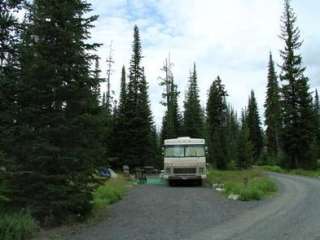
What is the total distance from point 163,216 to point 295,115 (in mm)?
39185

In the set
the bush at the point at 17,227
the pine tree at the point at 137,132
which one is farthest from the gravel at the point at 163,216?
the pine tree at the point at 137,132

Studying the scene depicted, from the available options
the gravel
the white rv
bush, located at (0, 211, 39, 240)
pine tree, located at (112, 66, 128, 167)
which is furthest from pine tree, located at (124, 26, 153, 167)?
bush, located at (0, 211, 39, 240)

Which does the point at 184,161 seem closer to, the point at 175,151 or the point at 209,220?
the point at 175,151

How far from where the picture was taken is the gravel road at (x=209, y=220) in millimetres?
11836

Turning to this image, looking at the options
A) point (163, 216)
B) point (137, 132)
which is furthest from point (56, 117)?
point (137, 132)

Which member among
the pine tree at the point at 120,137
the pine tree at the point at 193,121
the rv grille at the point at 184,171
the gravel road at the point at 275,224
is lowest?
the gravel road at the point at 275,224

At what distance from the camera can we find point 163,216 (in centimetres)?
1564

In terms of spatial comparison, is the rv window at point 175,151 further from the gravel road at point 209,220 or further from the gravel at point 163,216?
the gravel road at point 209,220

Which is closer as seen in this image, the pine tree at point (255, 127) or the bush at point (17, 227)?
the bush at point (17, 227)

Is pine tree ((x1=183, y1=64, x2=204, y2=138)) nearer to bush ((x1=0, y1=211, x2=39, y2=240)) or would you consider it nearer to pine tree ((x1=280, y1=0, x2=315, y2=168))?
pine tree ((x1=280, y1=0, x2=315, y2=168))

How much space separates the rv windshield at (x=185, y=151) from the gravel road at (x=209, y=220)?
30.1 feet

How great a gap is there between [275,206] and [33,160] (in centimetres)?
933

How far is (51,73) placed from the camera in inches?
551

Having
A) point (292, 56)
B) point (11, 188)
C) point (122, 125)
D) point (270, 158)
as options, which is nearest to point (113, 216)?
point (11, 188)
